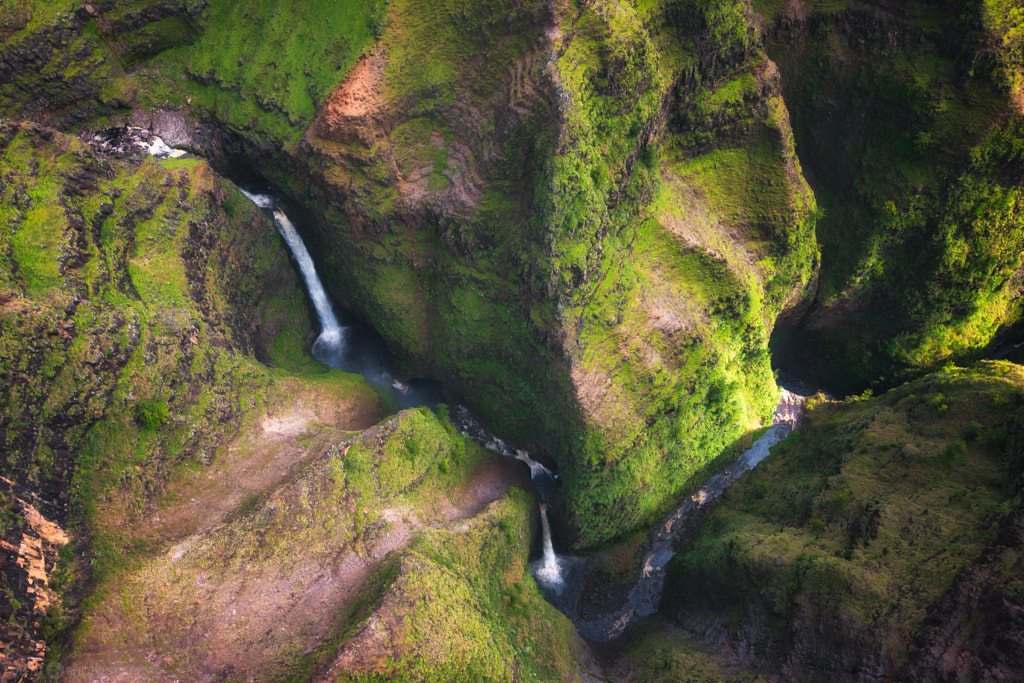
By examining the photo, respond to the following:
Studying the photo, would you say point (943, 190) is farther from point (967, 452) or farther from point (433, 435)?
point (433, 435)

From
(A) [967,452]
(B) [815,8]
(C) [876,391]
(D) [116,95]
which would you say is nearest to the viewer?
(A) [967,452]

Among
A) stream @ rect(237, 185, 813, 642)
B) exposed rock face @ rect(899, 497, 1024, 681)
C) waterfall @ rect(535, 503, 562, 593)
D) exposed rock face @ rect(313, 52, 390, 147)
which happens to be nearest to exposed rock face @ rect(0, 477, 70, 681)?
stream @ rect(237, 185, 813, 642)

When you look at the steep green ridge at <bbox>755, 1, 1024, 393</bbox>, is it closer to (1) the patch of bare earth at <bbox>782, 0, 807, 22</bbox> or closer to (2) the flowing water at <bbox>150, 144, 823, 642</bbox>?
(1) the patch of bare earth at <bbox>782, 0, 807, 22</bbox>

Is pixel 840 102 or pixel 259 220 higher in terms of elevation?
pixel 840 102

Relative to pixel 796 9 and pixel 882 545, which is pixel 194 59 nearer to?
pixel 796 9

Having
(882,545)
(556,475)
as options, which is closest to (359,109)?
(556,475)

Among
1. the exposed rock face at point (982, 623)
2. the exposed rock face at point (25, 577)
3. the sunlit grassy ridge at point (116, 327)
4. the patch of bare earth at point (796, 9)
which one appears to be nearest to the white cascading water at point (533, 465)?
the sunlit grassy ridge at point (116, 327)

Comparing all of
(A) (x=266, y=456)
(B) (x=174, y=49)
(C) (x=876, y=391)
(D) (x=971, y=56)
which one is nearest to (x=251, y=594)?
(A) (x=266, y=456)
